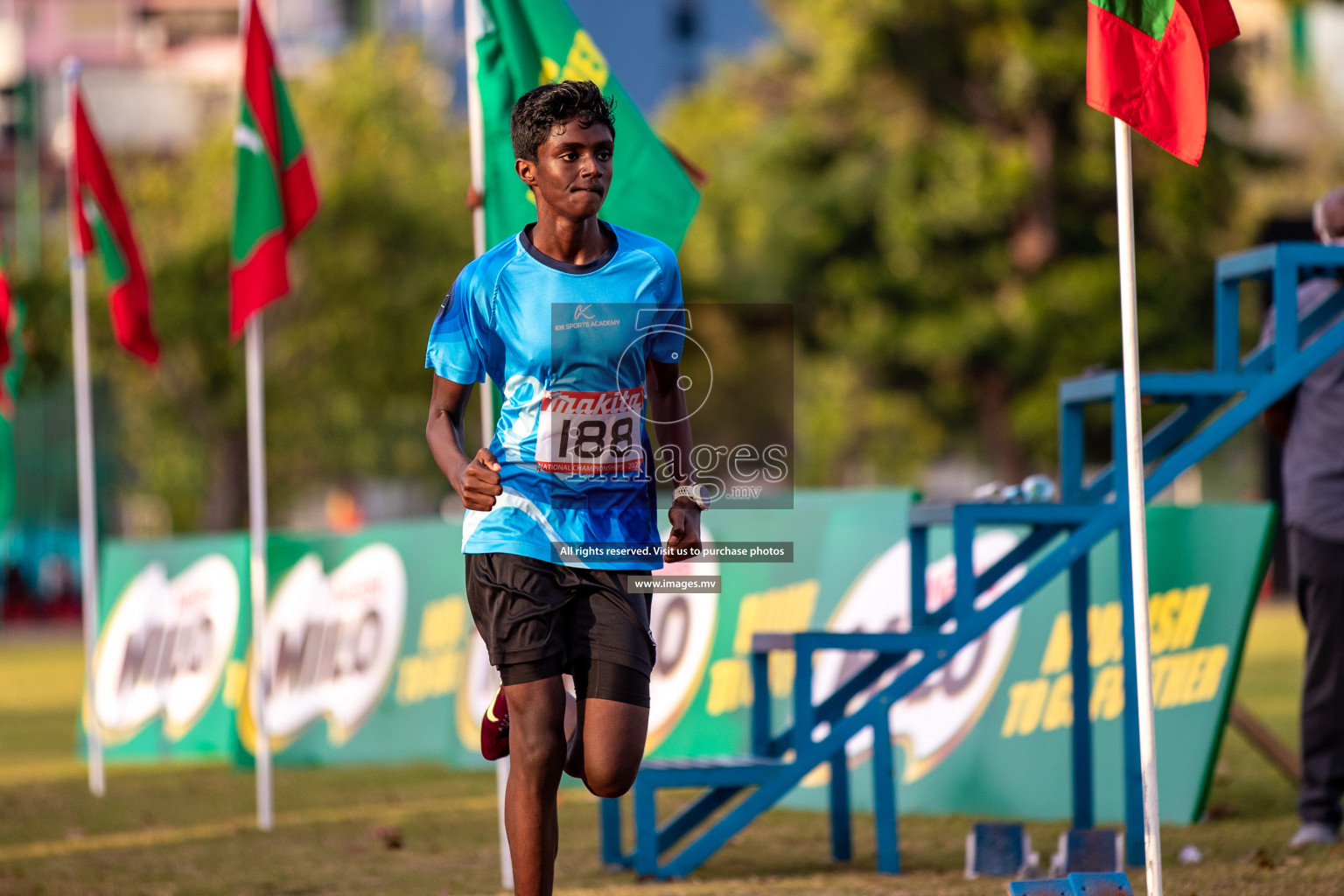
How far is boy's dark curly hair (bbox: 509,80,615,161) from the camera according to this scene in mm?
4891

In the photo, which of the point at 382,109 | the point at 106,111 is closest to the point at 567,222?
the point at 382,109

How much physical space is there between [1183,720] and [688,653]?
2.99 meters

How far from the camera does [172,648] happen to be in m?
13.2

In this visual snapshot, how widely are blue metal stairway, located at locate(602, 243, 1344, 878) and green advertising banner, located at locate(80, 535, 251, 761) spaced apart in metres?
6.10

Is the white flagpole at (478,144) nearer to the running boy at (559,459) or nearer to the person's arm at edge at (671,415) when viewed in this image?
the person's arm at edge at (671,415)

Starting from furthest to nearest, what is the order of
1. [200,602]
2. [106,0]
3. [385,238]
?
[106,0] < [385,238] < [200,602]

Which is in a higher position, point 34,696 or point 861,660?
point 861,660

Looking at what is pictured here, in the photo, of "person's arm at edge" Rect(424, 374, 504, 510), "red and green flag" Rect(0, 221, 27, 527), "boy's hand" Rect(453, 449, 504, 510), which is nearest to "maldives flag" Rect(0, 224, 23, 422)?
"red and green flag" Rect(0, 221, 27, 527)

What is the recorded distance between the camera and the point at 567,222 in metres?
4.88

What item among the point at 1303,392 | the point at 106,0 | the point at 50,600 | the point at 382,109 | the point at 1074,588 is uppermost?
the point at 106,0

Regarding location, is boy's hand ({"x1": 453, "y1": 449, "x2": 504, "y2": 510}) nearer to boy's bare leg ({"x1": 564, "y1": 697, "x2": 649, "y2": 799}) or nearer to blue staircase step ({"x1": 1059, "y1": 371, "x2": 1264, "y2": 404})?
boy's bare leg ({"x1": 564, "y1": 697, "x2": 649, "y2": 799})

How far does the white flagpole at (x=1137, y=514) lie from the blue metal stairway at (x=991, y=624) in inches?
55.1

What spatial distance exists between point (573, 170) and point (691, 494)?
3.19 feet

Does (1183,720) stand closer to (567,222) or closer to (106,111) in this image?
(567,222)
